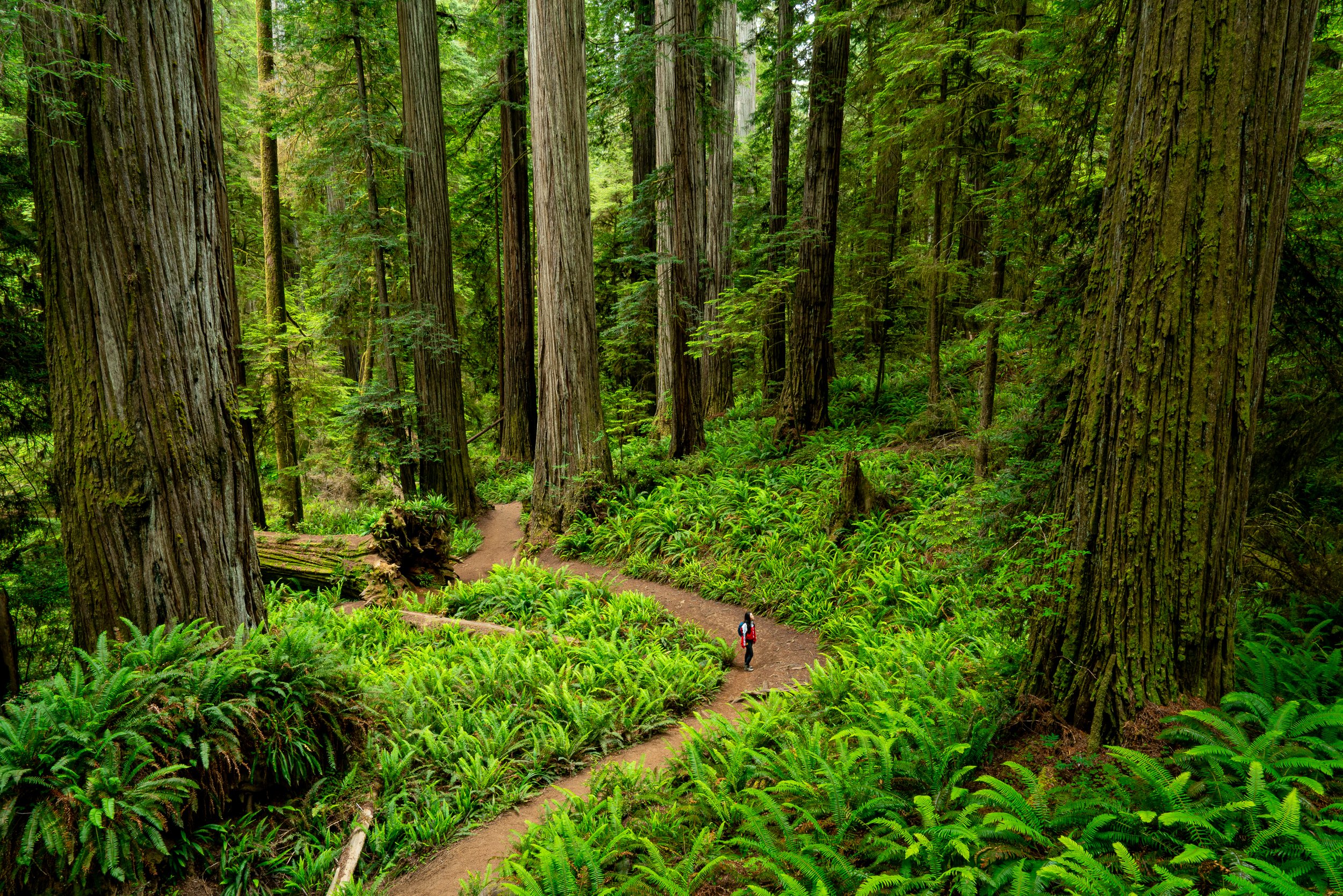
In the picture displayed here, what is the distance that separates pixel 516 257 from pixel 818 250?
730 cm

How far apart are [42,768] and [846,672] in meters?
5.01

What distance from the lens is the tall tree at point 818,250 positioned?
10180 mm

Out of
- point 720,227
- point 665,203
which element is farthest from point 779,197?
point 665,203

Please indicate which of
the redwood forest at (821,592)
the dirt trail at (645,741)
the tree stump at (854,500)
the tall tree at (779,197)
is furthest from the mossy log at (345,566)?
the tall tree at (779,197)

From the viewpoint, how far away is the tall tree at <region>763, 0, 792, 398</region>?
11633 mm

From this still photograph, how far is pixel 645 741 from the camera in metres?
5.20

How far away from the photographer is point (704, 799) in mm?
3844

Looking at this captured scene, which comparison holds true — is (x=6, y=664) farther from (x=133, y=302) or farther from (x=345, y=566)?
(x=345, y=566)

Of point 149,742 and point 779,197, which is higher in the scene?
point 779,197

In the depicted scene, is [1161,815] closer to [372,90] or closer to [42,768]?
[42,768]

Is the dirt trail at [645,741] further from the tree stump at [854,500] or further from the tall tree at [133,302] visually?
the tall tree at [133,302]

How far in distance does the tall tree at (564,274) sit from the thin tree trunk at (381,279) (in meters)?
3.04

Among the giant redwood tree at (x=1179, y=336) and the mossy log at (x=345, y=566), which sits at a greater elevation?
the giant redwood tree at (x=1179, y=336)

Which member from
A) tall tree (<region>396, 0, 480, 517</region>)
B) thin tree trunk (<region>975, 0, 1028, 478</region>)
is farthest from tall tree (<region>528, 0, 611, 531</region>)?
thin tree trunk (<region>975, 0, 1028, 478</region>)
